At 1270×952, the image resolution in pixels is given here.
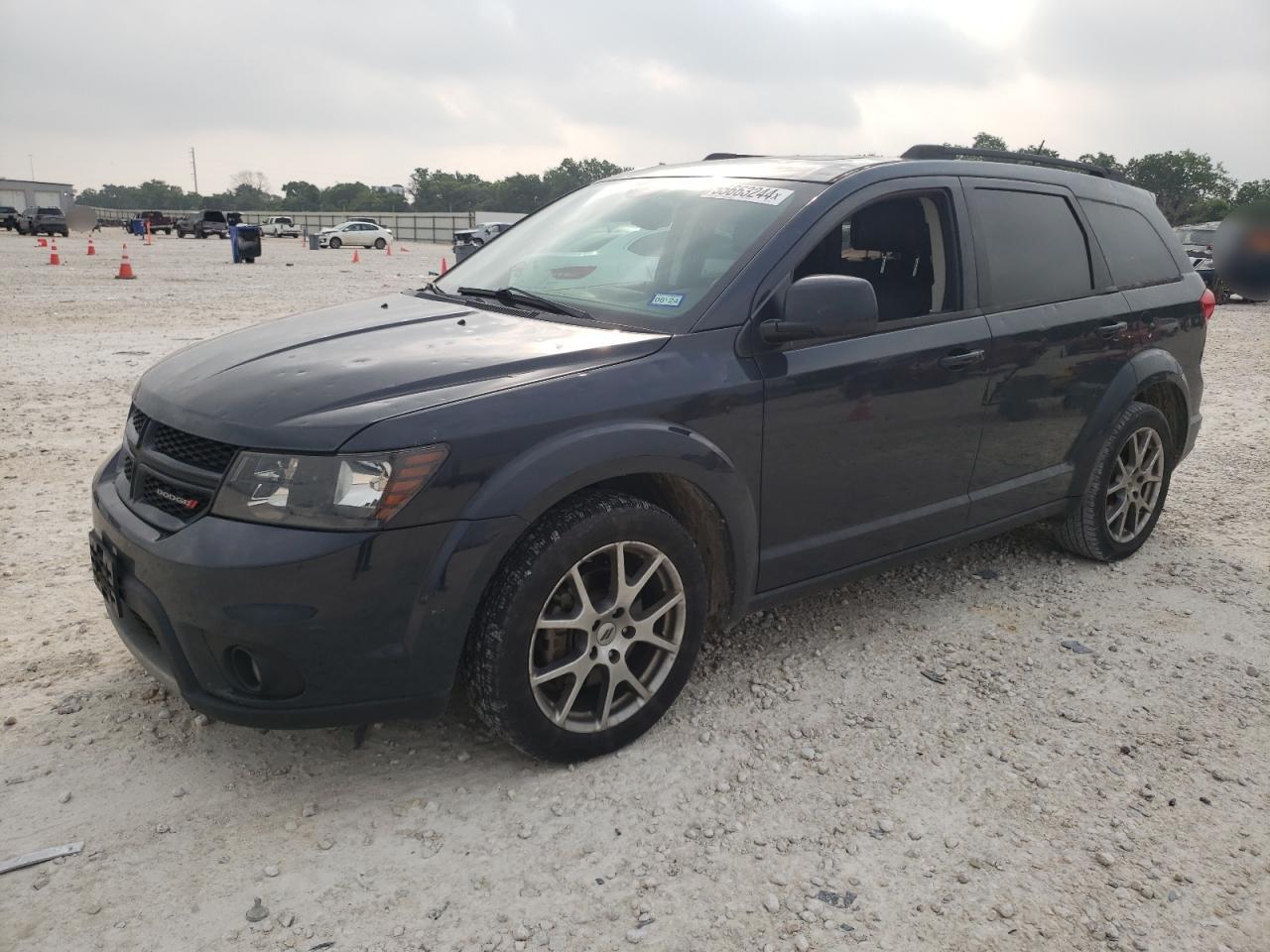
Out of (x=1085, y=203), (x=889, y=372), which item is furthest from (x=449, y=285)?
(x=1085, y=203)

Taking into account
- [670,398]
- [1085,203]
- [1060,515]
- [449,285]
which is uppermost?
[1085,203]

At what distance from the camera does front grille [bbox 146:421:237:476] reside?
2.55 m

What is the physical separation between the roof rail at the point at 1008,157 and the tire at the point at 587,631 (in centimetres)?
200

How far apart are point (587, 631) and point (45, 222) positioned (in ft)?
172

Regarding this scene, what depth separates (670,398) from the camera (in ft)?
9.46

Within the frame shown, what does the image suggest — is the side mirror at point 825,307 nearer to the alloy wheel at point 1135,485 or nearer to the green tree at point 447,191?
the alloy wheel at point 1135,485

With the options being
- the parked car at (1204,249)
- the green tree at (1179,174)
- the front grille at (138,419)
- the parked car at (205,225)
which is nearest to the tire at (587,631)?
the front grille at (138,419)

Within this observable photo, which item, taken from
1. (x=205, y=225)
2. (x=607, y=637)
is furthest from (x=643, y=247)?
(x=205, y=225)

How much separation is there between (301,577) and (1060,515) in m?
3.50

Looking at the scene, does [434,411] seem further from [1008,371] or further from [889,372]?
[1008,371]

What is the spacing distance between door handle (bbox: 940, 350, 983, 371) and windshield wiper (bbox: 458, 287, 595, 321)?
52.3 inches

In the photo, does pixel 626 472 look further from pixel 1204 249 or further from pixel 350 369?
pixel 1204 249

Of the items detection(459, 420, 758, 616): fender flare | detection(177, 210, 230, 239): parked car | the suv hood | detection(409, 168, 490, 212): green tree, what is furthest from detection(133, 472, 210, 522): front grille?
detection(409, 168, 490, 212): green tree

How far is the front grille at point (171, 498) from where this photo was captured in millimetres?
2562
